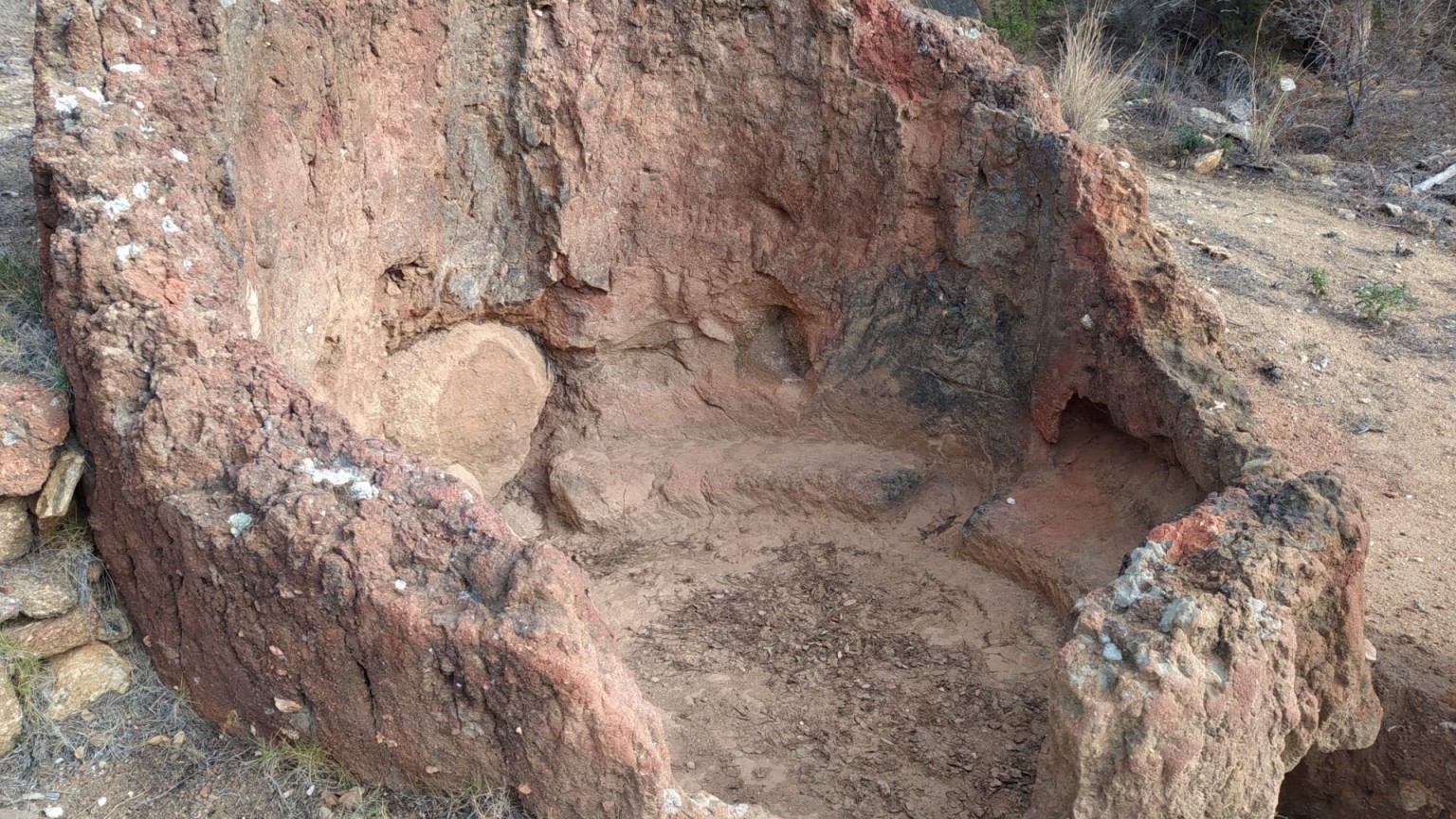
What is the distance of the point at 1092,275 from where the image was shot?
4.40m

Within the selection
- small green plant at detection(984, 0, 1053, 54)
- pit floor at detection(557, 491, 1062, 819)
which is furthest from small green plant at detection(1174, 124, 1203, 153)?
pit floor at detection(557, 491, 1062, 819)

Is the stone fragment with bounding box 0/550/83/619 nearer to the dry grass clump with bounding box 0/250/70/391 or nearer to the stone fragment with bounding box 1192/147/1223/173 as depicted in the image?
the dry grass clump with bounding box 0/250/70/391

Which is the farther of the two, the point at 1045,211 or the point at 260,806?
the point at 1045,211

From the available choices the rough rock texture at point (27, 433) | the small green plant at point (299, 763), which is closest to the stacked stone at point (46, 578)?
the rough rock texture at point (27, 433)

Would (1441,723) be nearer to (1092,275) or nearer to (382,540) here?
(1092,275)

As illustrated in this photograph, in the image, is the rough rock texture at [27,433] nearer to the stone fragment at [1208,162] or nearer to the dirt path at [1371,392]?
the dirt path at [1371,392]

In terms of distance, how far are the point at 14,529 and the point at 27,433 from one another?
0.88 feet

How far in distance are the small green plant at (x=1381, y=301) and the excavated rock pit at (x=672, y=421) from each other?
2.77 m

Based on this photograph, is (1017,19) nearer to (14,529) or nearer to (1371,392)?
(1371,392)

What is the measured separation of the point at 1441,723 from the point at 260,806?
3.47 m

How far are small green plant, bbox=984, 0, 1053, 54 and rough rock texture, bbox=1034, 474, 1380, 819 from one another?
23.9ft

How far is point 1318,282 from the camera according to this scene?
6.77 metres

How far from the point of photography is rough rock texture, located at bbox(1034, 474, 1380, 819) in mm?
2791

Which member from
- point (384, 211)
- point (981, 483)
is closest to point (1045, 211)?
point (981, 483)
